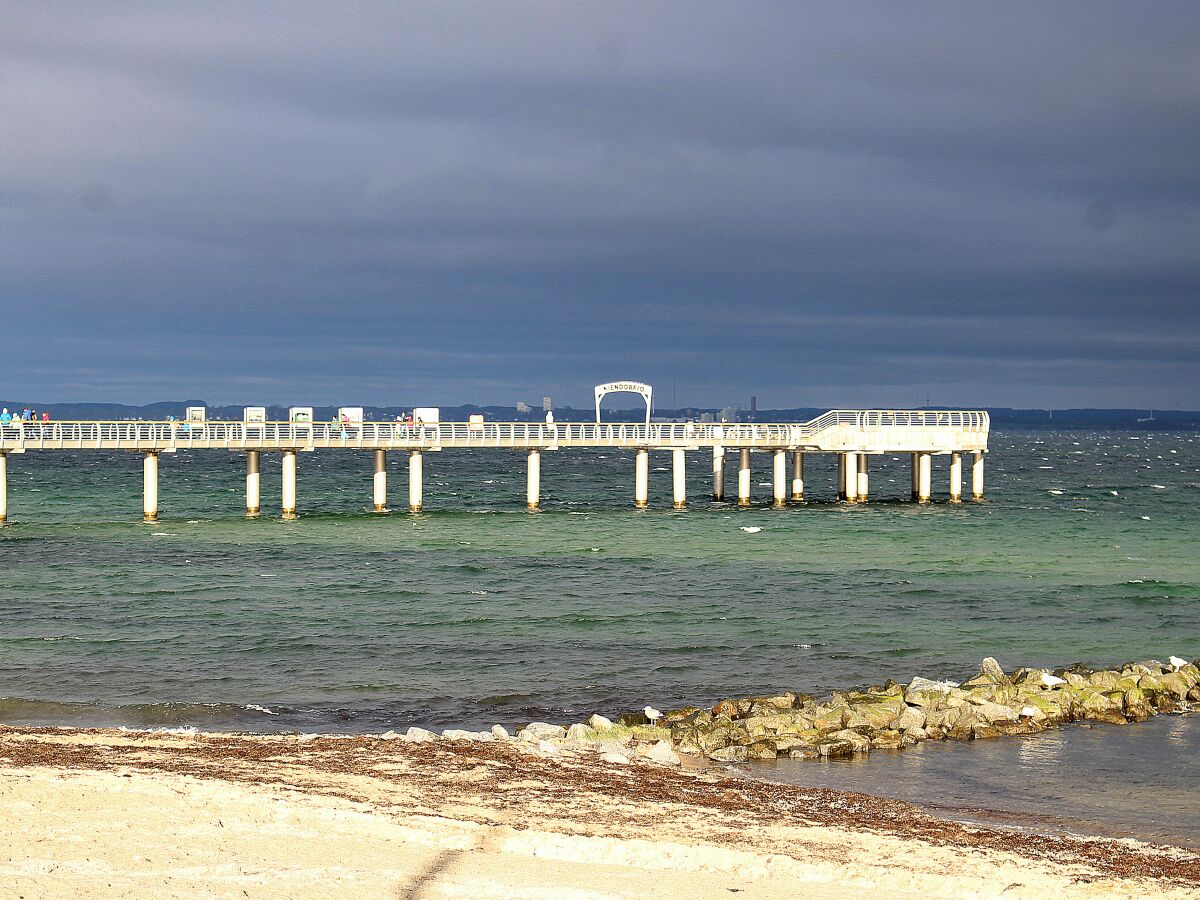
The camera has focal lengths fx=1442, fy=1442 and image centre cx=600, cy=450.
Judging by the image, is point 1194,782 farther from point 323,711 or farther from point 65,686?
point 65,686

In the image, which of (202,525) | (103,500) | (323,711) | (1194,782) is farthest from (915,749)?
(103,500)

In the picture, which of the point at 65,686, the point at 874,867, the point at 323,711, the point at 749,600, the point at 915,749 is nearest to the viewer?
the point at 874,867

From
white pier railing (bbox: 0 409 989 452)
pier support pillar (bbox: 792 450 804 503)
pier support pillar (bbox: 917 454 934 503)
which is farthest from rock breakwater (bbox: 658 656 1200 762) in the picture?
pier support pillar (bbox: 792 450 804 503)

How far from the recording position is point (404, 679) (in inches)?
1087

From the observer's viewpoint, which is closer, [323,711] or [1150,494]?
[323,711]

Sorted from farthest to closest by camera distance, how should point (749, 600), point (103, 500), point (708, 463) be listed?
1. point (708, 463)
2. point (103, 500)
3. point (749, 600)

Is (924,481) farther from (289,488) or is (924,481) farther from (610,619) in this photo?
(610,619)

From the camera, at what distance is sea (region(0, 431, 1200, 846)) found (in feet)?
71.9

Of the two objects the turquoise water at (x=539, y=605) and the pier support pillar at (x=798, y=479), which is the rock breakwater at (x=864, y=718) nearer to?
the turquoise water at (x=539, y=605)

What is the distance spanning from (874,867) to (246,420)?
163 feet

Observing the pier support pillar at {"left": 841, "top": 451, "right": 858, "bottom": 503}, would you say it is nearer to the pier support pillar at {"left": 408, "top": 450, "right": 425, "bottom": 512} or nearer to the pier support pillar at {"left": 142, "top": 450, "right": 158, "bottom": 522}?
the pier support pillar at {"left": 408, "top": 450, "right": 425, "bottom": 512}

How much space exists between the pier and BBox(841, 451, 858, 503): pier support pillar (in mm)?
72

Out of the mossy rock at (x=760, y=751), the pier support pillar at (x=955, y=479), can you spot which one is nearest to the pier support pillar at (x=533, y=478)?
the pier support pillar at (x=955, y=479)

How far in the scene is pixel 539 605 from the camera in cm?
3788
